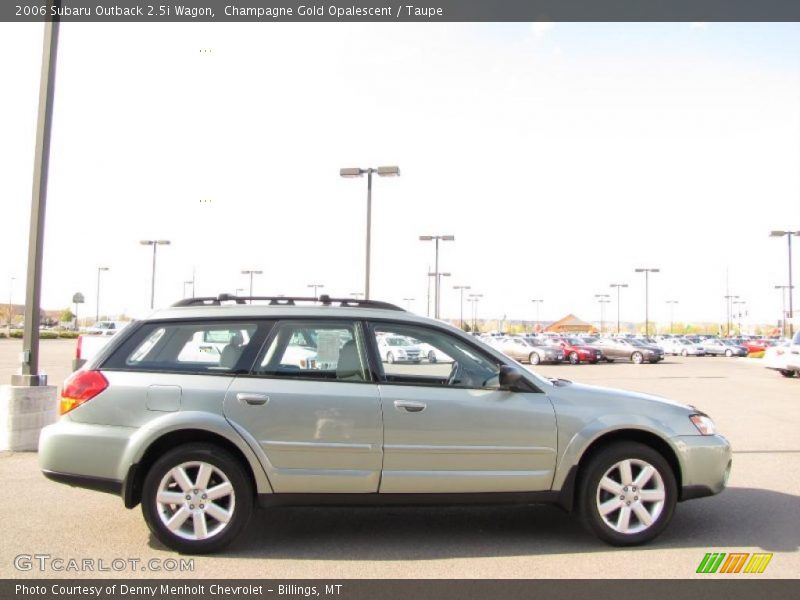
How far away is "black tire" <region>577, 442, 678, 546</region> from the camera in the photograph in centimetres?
476

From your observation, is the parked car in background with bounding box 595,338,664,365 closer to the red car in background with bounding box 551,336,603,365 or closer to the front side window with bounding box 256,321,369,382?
the red car in background with bounding box 551,336,603,365

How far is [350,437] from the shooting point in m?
4.67

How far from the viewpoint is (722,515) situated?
18.4 ft

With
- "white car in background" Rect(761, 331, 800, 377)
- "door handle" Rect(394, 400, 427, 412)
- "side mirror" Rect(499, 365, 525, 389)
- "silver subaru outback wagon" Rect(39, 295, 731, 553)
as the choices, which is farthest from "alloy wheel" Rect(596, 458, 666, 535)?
"white car in background" Rect(761, 331, 800, 377)

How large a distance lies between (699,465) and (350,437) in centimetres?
248

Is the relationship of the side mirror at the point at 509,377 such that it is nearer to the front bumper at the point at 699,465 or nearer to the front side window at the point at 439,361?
the front side window at the point at 439,361

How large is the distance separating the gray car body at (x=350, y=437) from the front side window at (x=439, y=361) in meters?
0.15

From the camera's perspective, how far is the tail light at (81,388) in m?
4.75

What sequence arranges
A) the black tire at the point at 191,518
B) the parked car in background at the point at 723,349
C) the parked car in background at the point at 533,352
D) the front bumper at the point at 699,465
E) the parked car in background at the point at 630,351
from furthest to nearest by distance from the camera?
1. the parked car in background at the point at 723,349
2. the parked car in background at the point at 630,351
3. the parked car in background at the point at 533,352
4. the front bumper at the point at 699,465
5. the black tire at the point at 191,518

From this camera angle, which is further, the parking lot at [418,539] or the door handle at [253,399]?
the door handle at [253,399]

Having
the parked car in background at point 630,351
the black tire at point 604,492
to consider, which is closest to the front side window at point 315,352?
the black tire at point 604,492

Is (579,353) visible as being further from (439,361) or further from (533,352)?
(439,361)

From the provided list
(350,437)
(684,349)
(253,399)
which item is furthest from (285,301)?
(684,349)

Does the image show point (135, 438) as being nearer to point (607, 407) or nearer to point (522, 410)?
point (522, 410)
